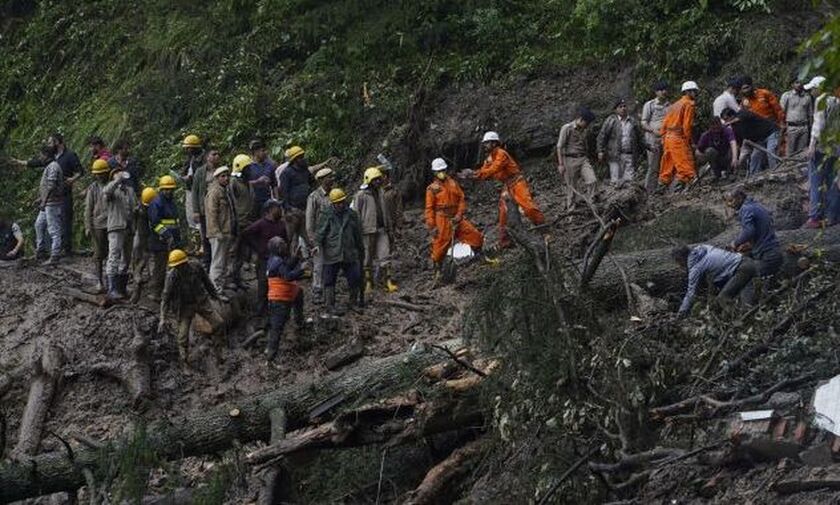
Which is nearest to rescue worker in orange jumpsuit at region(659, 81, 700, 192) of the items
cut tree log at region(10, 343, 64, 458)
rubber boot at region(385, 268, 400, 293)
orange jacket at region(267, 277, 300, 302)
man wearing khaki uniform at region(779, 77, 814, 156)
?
man wearing khaki uniform at region(779, 77, 814, 156)

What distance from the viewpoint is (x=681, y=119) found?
2097 centimetres

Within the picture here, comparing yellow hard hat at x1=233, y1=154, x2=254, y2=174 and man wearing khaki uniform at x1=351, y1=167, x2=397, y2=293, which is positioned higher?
yellow hard hat at x1=233, y1=154, x2=254, y2=174

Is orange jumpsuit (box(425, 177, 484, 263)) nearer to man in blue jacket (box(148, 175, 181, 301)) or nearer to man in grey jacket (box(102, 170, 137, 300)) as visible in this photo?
man in blue jacket (box(148, 175, 181, 301))

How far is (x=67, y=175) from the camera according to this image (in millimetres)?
21234

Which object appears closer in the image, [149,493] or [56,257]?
[149,493]

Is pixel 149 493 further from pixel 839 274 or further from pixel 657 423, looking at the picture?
pixel 839 274

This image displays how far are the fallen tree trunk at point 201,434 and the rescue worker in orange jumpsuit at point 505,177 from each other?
4976 millimetres

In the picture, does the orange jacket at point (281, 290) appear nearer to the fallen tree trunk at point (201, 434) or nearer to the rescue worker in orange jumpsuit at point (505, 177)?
the fallen tree trunk at point (201, 434)

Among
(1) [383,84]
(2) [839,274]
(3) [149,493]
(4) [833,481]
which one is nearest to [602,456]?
(4) [833,481]

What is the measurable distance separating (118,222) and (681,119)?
7.36m

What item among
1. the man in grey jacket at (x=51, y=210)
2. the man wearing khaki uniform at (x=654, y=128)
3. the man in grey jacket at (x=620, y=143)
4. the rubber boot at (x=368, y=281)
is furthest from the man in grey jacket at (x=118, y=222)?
the man wearing khaki uniform at (x=654, y=128)

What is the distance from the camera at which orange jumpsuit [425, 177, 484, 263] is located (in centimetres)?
2003

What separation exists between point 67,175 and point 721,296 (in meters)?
10.1

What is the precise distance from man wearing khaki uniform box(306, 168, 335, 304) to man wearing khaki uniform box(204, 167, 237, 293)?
91cm
